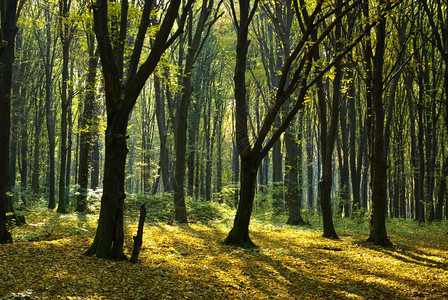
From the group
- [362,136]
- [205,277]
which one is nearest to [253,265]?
[205,277]

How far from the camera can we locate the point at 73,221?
11.4 m

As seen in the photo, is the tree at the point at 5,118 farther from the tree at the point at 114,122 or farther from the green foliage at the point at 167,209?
the green foliage at the point at 167,209

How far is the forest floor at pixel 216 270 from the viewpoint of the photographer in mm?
5145

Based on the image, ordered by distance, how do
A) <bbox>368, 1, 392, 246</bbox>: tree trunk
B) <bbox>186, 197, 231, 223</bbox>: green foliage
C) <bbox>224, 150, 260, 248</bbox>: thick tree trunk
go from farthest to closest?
1. <bbox>186, 197, 231, 223</bbox>: green foliage
2. <bbox>368, 1, 392, 246</bbox>: tree trunk
3. <bbox>224, 150, 260, 248</bbox>: thick tree trunk

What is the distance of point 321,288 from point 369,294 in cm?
77

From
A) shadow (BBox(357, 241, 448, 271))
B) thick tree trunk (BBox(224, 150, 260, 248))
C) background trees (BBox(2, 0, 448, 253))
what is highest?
background trees (BBox(2, 0, 448, 253))

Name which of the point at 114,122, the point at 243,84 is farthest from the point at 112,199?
the point at 243,84

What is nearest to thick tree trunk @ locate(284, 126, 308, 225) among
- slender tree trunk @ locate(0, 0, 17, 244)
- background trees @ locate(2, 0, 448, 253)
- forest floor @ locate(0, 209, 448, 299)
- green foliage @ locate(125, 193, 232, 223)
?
background trees @ locate(2, 0, 448, 253)

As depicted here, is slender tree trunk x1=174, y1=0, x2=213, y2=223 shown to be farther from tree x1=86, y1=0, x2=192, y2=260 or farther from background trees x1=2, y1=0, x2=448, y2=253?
tree x1=86, y1=0, x2=192, y2=260

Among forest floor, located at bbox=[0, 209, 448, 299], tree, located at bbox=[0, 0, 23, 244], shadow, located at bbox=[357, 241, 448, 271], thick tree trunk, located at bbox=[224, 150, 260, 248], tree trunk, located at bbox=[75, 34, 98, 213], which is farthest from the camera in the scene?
tree trunk, located at bbox=[75, 34, 98, 213]

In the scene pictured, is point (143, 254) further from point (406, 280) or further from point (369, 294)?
point (406, 280)

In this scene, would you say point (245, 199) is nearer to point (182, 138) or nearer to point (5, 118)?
point (182, 138)

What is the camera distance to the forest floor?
16.9 feet

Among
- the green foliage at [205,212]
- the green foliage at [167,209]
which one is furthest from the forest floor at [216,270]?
the green foliage at [205,212]
